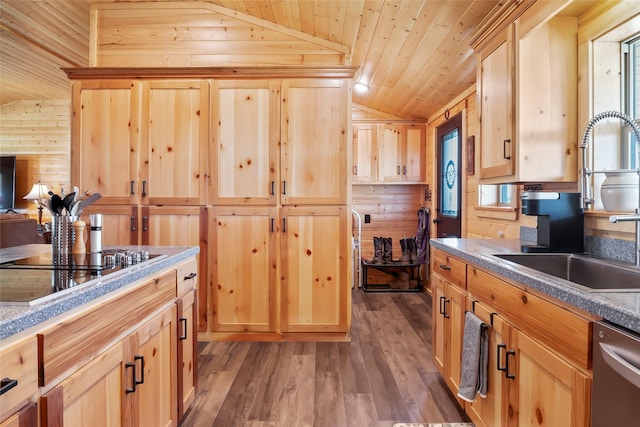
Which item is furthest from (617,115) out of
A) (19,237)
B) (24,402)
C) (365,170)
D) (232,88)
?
(19,237)

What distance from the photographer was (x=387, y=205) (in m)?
5.18

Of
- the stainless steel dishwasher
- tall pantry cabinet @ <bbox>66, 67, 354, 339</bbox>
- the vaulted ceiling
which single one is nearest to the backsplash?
the stainless steel dishwasher

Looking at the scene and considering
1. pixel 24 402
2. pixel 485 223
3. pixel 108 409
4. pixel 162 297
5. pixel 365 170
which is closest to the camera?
pixel 24 402

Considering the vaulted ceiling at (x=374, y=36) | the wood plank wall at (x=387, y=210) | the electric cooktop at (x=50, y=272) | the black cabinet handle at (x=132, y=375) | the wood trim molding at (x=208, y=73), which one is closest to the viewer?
the electric cooktop at (x=50, y=272)

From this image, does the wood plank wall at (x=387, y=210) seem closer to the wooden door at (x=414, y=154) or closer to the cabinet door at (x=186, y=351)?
the wooden door at (x=414, y=154)

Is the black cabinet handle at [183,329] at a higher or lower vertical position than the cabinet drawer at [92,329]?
lower

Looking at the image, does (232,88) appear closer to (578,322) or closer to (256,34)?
(256,34)

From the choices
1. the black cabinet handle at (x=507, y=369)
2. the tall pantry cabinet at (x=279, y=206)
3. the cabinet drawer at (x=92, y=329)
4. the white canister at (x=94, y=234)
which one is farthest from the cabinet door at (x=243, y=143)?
the black cabinet handle at (x=507, y=369)

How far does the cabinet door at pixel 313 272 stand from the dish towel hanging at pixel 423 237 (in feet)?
7.00

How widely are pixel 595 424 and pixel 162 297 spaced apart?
158 centimetres

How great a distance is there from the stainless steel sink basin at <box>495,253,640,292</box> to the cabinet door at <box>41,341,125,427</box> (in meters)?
1.70

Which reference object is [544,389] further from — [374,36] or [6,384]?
[374,36]

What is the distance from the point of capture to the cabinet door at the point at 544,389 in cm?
103

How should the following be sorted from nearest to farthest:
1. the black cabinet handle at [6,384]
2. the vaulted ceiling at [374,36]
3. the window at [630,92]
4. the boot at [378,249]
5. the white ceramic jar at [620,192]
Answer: the black cabinet handle at [6,384] < the white ceramic jar at [620,192] < the window at [630,92] < the vaulted ceiling at [374,36] < the boot at [378,249]
